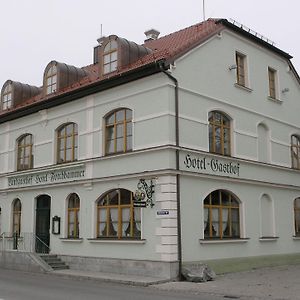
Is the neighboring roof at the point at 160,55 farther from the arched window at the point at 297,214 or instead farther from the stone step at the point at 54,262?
the stone step at the point at 54,262

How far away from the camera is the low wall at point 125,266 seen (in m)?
16.7

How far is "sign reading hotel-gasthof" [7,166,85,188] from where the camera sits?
2070cm

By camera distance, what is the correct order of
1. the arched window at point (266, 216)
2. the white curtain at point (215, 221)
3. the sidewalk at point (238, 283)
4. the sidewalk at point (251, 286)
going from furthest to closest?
the arched window at point (266, 216) < the white curtain at point (215, 221) < the sidewalk at point (238, 283) < the sidewalk at point (251, 286)

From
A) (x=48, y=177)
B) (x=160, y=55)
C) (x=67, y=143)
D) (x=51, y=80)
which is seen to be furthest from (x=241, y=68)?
(x=48, y=177)

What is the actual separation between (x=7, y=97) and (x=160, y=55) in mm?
11283

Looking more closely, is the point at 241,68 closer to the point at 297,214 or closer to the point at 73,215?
the point at 297,214

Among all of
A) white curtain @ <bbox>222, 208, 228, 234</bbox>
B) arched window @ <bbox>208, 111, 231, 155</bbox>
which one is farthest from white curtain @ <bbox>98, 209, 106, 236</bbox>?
arched window @ <bbox>208, 111, 231, 155</bbox>

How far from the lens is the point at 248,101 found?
70.7 ft

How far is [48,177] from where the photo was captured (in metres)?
22.1

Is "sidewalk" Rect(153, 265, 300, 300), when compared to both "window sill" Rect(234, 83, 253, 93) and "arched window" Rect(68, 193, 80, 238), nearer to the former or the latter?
"arched window" Rect(68, 193, 80, 238)

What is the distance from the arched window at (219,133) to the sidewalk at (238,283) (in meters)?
4.72

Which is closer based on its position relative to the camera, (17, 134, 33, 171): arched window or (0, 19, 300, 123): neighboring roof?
(0, 19, 300, 123): neighboring roof

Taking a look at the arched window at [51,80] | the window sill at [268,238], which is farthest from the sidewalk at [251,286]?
the arched window at [51,80]

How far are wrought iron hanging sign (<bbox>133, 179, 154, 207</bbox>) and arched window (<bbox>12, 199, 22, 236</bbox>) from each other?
8.28m
